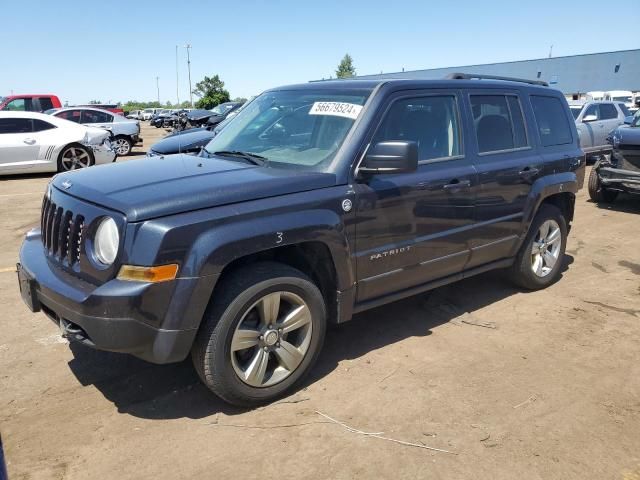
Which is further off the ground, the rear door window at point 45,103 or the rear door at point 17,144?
the rear door window at point 45,103

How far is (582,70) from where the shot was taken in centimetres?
5106

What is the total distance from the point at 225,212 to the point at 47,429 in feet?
5.08

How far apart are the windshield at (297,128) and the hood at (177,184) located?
223 mm

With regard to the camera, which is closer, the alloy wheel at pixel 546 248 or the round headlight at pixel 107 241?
the round headlight at pixel 107 241

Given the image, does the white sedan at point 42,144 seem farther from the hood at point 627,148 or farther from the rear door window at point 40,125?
the hood at point 627,148

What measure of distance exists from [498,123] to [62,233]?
343cm

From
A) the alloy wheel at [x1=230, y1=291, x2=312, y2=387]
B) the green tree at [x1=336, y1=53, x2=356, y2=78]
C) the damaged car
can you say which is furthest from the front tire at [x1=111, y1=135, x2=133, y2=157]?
the green tree at [x1=336, y1=53, x2=356, y2=78]

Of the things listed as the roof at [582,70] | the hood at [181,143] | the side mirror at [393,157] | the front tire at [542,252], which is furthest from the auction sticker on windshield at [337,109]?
the roof at [582,70]

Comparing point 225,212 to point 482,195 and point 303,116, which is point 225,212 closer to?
point 303,116

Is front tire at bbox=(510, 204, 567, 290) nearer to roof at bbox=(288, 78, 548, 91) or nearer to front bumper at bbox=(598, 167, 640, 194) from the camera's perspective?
roof at bbox=(288, 78, 548, 91)

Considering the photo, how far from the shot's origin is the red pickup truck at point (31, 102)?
17.7 metres

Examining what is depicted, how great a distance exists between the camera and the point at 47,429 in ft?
9.71

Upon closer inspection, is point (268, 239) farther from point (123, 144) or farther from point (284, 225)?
point (123, 144)

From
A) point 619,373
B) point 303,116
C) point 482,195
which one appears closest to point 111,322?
point 303,116
